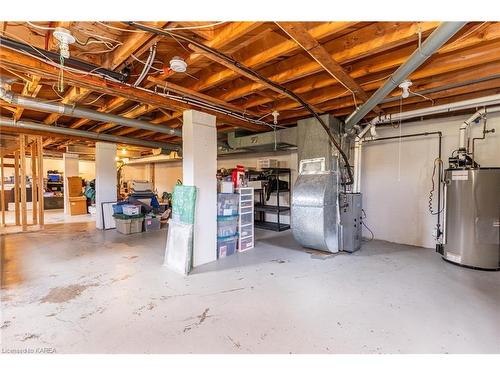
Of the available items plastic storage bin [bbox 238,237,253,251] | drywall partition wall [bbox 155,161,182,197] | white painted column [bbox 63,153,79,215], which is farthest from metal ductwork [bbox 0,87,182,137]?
white painted column [bbox 63,153,79,215]

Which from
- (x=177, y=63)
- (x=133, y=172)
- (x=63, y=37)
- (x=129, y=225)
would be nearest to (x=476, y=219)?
(x=177, y=63)

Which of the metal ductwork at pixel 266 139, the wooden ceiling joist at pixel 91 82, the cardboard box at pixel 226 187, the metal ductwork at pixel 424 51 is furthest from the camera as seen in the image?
the metal ductwork at pixel 266 139

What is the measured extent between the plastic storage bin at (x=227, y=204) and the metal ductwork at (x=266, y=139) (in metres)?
1.66

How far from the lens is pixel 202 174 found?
11.1ft

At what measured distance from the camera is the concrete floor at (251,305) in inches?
65.4

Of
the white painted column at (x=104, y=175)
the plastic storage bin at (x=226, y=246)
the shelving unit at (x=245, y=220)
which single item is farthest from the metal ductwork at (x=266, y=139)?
the white painted column at (x=104, y=175)

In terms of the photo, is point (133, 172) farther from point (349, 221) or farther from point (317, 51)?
point (317, 51)

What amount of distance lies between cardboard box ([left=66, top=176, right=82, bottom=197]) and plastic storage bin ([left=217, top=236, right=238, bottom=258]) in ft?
23.9

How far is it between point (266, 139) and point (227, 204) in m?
1.91

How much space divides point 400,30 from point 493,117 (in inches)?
120

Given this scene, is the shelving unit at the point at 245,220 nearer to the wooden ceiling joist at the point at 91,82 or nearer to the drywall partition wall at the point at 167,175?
the wooden ceiling joist at the point at 91,82

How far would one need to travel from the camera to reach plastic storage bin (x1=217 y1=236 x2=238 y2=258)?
360cm
